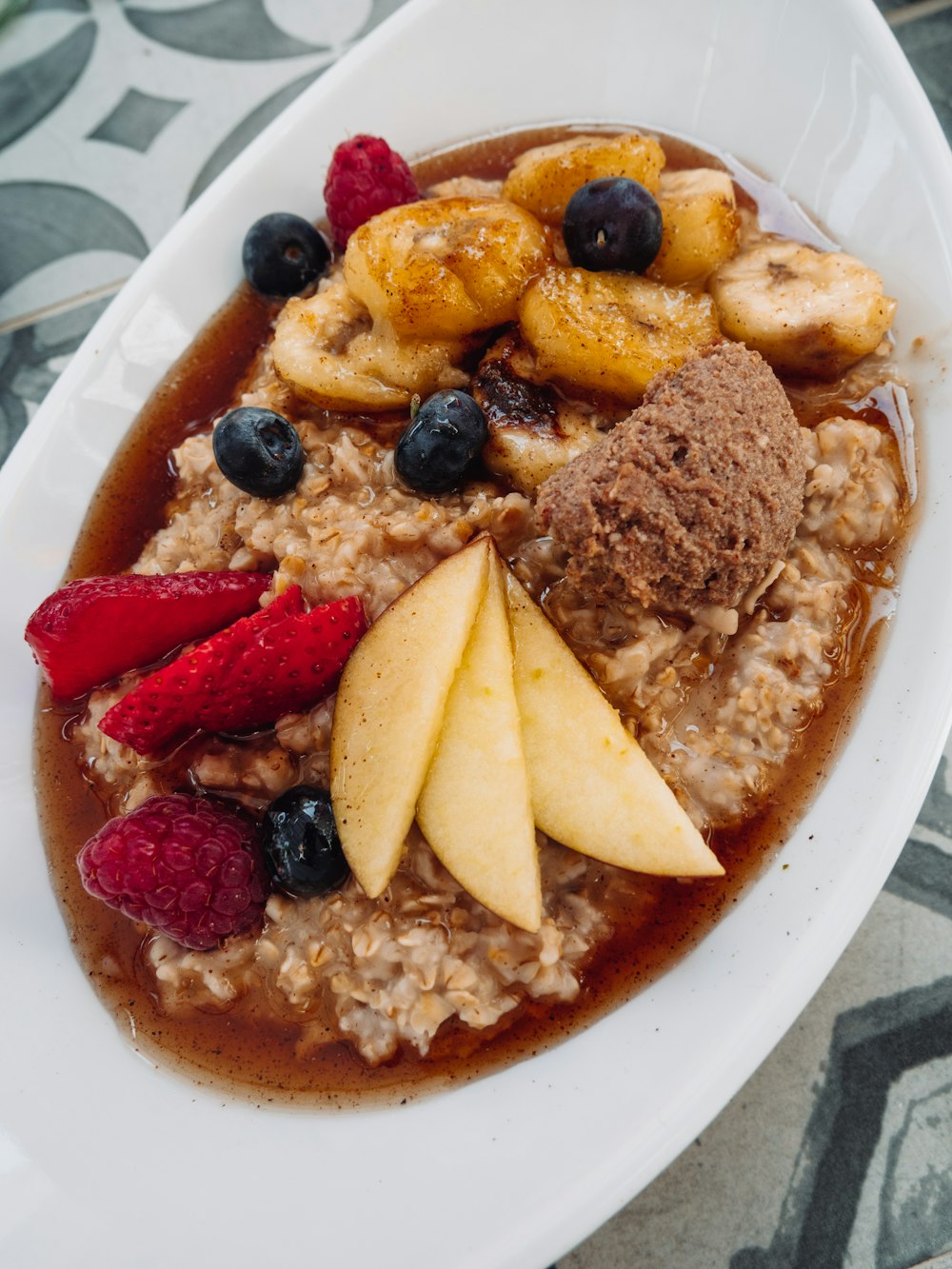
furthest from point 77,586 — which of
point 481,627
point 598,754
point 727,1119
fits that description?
point 727,1119

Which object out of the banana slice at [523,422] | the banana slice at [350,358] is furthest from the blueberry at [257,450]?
the banana slice at [523,422]

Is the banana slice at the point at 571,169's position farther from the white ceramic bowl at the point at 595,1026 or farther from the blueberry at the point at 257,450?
the blueberry at the point at 257,450

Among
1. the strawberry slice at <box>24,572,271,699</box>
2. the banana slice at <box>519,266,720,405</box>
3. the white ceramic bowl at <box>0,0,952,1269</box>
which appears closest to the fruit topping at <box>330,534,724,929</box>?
the white ceramic bowl at <box>0,0,952,1269</box>

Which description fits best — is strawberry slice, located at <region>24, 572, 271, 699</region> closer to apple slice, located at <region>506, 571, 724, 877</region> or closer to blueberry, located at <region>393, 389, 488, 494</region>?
blueberry, located at <region>393, 389, 488, 494</region>

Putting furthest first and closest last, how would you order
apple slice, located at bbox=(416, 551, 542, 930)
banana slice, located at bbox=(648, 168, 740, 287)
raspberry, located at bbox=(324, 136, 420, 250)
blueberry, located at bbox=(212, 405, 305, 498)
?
Answer: raspberry, located at bbox=(324, 136, 420, 250) < banana slice, located at bbox=(648, 168, 740, 287) < blueberry, located at bbox=(212, 405, 305, 498) < apple slice, located at bbox=(416, 551, 542, 930)

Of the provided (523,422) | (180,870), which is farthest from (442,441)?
(180,870)

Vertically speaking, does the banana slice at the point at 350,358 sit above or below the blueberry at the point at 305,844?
above

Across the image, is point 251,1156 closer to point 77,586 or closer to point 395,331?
point 77,586
